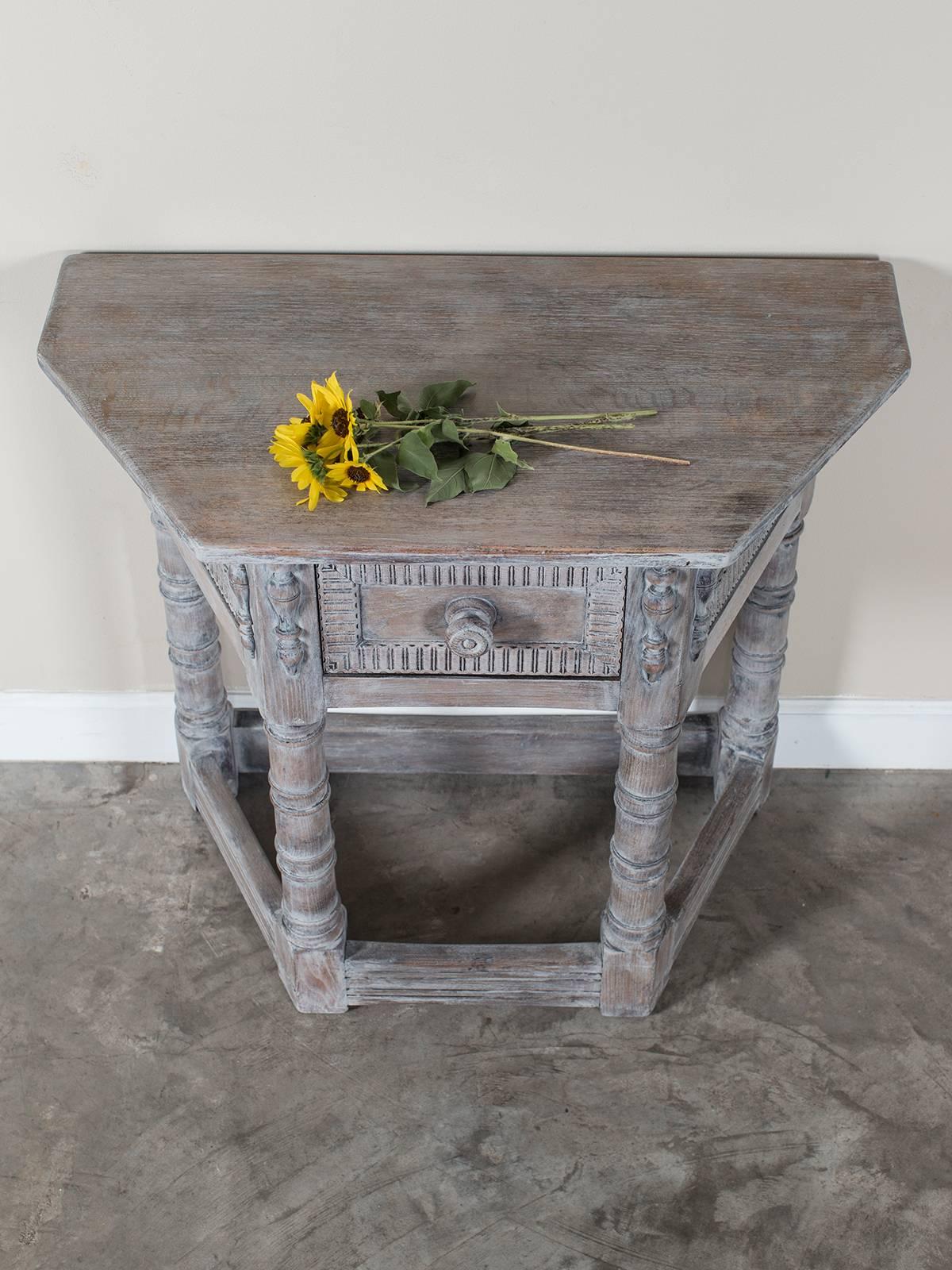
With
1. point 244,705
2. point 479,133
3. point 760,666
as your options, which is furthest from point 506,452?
point 244,705

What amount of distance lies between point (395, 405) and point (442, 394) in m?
0.07

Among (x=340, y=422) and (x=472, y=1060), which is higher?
(x=340, y=422)

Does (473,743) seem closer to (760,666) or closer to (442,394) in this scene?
(760,666)

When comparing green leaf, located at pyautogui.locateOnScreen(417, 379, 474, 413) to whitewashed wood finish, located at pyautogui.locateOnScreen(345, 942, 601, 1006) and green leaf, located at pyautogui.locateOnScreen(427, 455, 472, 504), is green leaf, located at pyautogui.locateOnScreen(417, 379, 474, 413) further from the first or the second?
whitewashed wood finish, located at pyautogui.locateOnScreen(345, 942, 601, 1006)

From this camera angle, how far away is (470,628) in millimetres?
1824

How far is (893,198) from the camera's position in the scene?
2205 mm

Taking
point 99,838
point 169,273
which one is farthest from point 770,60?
point 99,838

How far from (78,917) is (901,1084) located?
1399mm

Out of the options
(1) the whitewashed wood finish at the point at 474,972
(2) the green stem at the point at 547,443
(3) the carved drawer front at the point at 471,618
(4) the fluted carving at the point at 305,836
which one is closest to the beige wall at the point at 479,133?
(2) the green stem at the point at 547,443

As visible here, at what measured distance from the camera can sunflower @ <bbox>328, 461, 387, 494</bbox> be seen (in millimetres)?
1700

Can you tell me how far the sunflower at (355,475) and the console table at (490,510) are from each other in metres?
0.03

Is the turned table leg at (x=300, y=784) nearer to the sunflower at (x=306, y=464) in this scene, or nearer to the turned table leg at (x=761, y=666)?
the sunflower at (x=306, y=464)

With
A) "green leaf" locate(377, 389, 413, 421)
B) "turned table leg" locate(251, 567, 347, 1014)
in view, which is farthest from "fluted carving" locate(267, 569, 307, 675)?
"green leaf" locate(377, 389, 413, 421)

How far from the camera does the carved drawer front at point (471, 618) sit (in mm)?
1834
